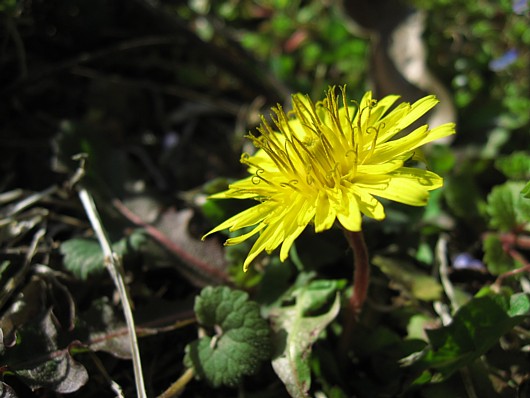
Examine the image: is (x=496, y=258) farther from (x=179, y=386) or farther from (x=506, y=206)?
(x=179, y=386)

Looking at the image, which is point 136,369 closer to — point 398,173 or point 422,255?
point 398,173

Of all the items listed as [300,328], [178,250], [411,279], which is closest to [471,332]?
[411,279]

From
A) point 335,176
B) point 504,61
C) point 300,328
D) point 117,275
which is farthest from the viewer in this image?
point 504,61

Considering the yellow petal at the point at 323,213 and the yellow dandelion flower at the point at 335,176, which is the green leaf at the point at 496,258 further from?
the yellow petal at the point at 323,213

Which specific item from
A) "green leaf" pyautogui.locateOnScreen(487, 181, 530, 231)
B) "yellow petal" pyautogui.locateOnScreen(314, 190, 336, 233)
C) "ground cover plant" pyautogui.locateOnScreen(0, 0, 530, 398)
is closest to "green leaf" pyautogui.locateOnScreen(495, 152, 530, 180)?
"ground cover plant" pyautogui.locateOnScreen(0, 0, 530, 398)

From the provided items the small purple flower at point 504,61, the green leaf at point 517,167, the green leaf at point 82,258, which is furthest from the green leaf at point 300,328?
the small purple flower at point 504,61
